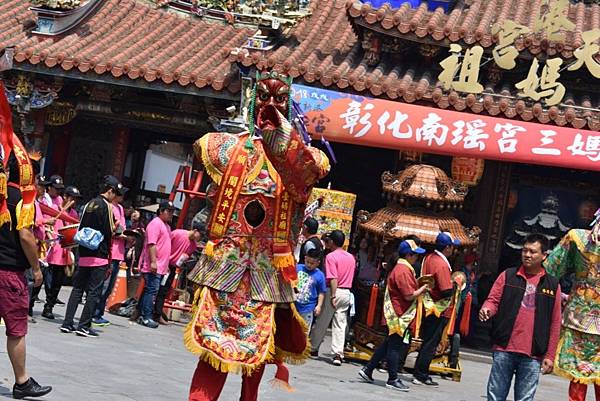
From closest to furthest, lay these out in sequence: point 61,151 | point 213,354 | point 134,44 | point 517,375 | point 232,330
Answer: point 213,354, point 232,330, point 517,375, point 134,44, point 61,151

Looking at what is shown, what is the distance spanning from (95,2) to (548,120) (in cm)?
780

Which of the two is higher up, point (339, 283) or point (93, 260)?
point (339, 283)

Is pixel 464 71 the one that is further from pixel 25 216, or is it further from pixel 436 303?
pixel 25 216

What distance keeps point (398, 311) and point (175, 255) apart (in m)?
3.55

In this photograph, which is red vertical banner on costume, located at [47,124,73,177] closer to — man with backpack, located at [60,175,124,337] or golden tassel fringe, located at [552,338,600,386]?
man with backpack, located at [60,175,124,337]

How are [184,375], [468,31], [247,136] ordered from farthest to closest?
[468,31] → [184,375] → [247,136]

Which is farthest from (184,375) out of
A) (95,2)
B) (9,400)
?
(95,2)

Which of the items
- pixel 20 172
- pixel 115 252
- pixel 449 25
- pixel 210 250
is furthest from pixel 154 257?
pixel 210 250

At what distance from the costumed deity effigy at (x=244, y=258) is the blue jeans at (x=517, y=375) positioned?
186 centimetres

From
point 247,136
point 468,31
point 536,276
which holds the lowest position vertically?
point 536,276

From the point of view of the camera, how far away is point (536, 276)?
813cm

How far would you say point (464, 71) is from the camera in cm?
1647

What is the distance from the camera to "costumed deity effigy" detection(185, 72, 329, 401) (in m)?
6.67

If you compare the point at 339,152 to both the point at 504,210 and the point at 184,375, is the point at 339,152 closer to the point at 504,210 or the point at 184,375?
the point at 504,210
